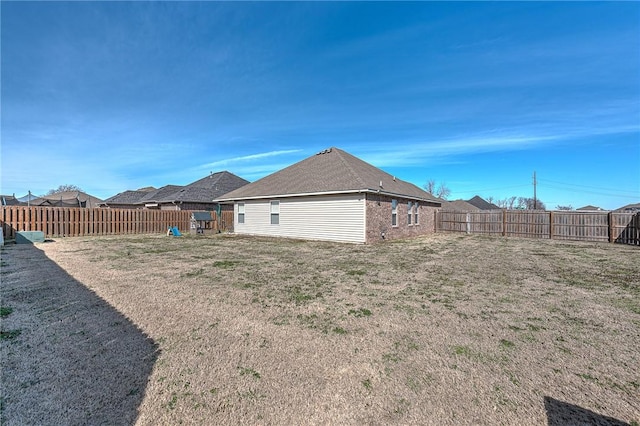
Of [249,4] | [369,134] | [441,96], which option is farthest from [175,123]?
[441,96]

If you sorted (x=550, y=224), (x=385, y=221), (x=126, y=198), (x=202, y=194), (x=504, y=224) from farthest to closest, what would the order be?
1. (x=126, y=198)
2. (x=202, y=194)
3. (x=504, y=224)
4. (x=550, y=224)
5. (x=385, y=221)

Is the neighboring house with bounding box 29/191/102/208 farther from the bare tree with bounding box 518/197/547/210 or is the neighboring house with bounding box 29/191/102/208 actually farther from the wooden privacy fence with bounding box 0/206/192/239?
the bare tree with bounding box 518/197/547/210

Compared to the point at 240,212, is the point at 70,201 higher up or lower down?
higher up

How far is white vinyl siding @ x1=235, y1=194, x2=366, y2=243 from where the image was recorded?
12328 millimetres

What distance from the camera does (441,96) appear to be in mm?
14391

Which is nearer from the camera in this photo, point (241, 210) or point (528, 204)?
point (241, 210)

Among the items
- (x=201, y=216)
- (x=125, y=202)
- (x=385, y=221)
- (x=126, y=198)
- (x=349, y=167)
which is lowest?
(x=385, y=221)

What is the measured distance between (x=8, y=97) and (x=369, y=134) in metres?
18.6

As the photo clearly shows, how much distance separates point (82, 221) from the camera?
15648mm

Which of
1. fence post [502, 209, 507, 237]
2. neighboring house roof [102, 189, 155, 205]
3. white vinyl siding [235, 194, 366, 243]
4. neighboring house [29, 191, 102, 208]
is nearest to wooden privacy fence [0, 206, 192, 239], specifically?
white vinyl siding [235, 194, 366, 243]

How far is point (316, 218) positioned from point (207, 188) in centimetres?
1623

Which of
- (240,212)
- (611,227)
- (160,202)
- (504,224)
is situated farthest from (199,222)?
(611,227)

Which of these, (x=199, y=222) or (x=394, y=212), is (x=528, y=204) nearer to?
(x=394, y=212)

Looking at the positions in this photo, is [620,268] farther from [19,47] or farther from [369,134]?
[19,47]
